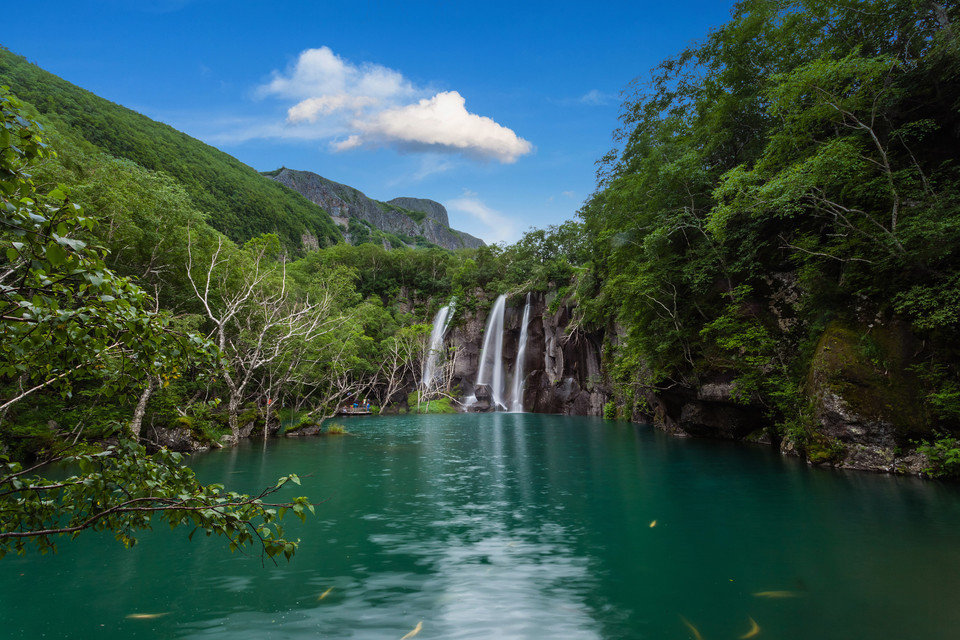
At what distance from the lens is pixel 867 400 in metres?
10.8

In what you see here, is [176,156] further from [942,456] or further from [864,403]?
[942,456]

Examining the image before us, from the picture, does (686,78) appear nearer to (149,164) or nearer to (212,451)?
(212,451)

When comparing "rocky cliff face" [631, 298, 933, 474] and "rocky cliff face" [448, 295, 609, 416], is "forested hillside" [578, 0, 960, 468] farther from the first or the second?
"rocky cliff face" [448, 295, 609, 416]

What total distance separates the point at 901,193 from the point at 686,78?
47.2 ft

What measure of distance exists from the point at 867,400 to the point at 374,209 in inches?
6453

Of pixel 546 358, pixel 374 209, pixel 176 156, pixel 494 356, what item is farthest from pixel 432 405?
pixel 374 209

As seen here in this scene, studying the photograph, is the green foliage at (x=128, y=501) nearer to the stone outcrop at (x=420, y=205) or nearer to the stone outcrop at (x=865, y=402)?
the stone outcrop at (x=865, y=402)

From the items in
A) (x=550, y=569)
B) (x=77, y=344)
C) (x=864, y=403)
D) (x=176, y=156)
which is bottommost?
(x=550, y=569)

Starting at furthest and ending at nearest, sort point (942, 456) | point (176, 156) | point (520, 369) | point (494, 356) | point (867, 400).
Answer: point (176, 156), point (494, 356), point (520, 369), point (867, 400), point (942, 456)

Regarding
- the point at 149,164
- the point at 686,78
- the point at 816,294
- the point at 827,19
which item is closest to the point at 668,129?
the point at 686,78

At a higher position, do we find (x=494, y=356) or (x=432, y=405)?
(x=494, y=356)

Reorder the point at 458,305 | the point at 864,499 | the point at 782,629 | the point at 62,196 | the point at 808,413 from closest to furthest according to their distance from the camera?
the point at 62,196
the point at 782,629
the point at 864,499
the point at 808,413
the point at 458,305

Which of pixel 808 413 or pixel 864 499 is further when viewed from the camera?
pixel 808 413

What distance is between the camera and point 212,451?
53.9 ft
